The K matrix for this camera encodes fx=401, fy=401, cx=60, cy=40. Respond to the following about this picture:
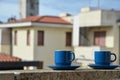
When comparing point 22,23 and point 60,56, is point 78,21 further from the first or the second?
point 60,56

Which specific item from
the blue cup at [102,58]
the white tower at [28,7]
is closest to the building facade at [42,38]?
the white tower at [28,7]

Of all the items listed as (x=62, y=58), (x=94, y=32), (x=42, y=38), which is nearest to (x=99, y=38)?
(x=94, y=32)

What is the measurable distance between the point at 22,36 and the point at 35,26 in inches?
96.9

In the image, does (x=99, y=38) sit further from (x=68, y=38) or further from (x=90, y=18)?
(x=68, y=38)

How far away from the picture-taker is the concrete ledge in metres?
4.14

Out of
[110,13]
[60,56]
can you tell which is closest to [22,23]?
[110,13]

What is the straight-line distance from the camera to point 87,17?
3369 cm

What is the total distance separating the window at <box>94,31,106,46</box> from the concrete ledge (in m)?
28.5

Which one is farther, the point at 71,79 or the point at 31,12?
the point at 31,12

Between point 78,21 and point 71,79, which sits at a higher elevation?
point 78,21

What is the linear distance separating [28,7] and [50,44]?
25.3 metres

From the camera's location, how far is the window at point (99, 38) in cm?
3331

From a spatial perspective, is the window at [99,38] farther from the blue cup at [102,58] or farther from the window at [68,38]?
the blue cup at [102,58]

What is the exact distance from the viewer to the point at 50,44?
36.5m
